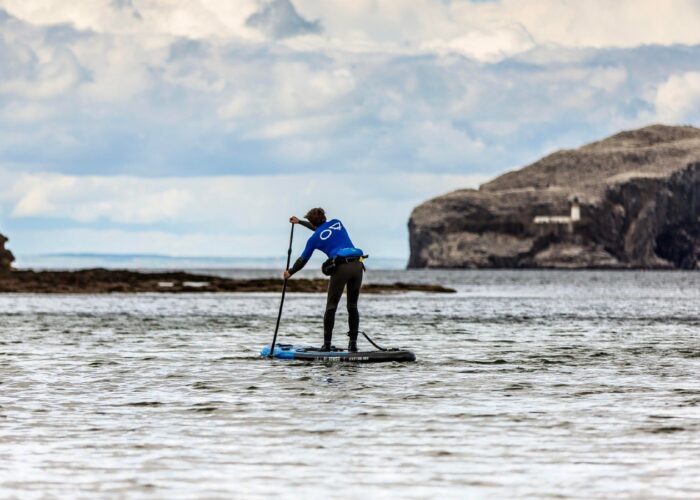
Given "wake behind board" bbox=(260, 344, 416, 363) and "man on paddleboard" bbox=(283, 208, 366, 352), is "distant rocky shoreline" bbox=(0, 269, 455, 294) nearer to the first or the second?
"wake behind board" bbox=(260, 344, 416, 363)

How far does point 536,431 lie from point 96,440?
4980 millimetres

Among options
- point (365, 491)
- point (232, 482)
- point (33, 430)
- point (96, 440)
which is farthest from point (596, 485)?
point (33, 430)

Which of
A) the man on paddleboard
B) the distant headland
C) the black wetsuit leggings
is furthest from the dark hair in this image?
the distant headland

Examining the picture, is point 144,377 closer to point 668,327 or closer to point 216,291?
point 668,327

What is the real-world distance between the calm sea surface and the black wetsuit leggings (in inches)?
38.1

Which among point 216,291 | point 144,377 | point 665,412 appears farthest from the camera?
point 216,291

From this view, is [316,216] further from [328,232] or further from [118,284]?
[118,284]

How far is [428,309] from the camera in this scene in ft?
207

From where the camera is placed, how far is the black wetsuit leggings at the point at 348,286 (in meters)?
24.1

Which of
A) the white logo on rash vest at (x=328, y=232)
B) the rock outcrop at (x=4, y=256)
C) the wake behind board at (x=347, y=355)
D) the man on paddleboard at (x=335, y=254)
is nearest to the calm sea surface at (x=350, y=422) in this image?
the wake behind board at (x=347, y=355)

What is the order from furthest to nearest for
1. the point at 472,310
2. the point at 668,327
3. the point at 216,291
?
the point at 216,291
the point at 472,310
the point at 668,327

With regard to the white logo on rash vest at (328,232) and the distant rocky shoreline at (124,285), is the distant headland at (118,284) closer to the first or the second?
the distant rocky shoreline at (124,285)

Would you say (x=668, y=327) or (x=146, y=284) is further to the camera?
(x=146, y=284)

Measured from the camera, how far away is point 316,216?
24234 millimetres
